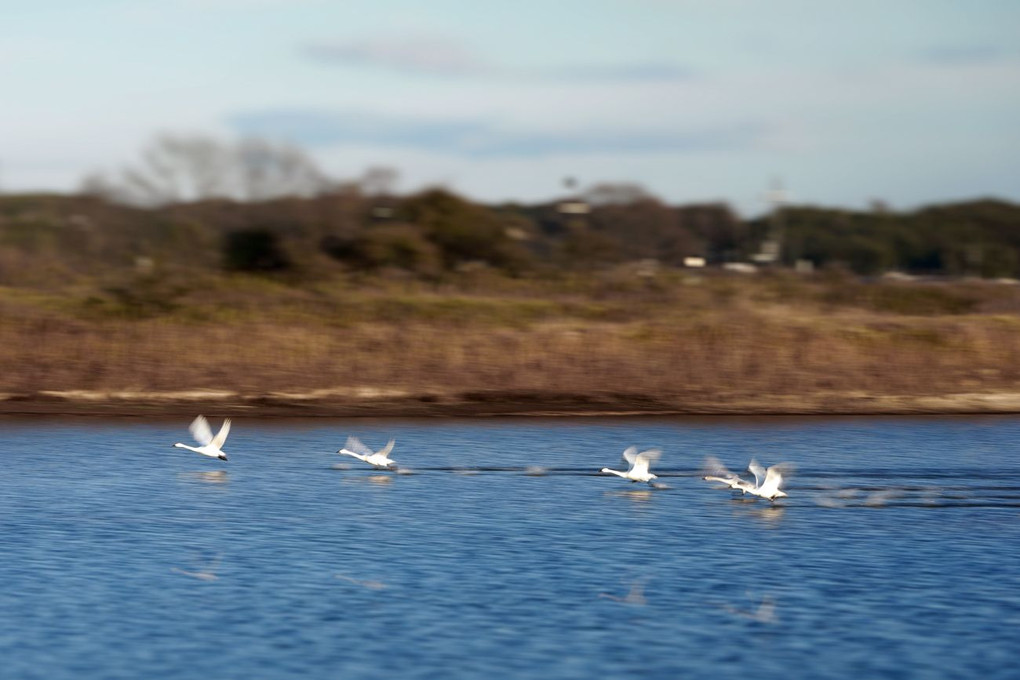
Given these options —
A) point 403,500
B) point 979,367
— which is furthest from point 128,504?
point 979,367

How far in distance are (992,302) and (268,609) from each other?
5347cm

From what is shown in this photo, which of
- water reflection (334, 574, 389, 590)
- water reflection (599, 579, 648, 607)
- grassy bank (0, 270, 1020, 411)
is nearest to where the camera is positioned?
water reflection (599, 579, 648, 607)

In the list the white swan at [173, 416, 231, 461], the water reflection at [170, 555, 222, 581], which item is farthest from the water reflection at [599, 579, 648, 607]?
the white swan at [173, 416, 231, 461]

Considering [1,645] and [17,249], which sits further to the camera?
[17,249]

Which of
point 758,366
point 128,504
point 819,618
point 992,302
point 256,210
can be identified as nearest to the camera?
point 819,618

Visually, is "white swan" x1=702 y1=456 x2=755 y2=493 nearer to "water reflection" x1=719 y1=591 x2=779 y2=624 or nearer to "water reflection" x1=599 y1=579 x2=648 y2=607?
"water reflection" x1=599 y1=579 x2=648 y2=607

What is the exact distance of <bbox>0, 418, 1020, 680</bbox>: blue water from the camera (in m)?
19.1

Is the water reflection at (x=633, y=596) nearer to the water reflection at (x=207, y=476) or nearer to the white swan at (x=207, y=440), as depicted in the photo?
the white swan at (x=207, y=440)

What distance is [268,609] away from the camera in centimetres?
2148

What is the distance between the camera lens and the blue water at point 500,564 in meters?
19.1

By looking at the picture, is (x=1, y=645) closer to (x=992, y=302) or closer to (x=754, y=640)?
(x=754, y=640)

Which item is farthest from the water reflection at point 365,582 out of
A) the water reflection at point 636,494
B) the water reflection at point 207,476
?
the water reflection at point 207,476

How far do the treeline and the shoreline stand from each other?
1703cm

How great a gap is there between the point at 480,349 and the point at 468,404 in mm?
3459
